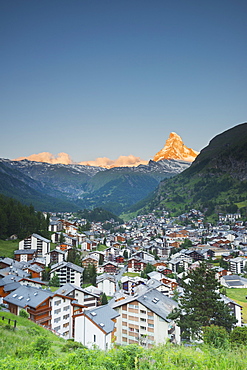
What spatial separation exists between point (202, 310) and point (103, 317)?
9610mm

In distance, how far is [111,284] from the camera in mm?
51906

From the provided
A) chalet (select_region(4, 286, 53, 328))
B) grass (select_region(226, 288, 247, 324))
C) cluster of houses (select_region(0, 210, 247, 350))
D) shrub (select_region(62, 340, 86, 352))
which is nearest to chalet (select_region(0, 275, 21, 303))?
cluster of houses (select_region(0, 210, 247, 350))

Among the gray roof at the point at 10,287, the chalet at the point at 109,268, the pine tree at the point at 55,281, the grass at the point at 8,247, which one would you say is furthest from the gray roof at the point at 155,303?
the grass at the point at 8,247

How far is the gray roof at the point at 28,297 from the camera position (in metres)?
29.3

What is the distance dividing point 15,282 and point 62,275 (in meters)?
15.6

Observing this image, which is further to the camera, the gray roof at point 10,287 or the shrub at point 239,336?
the gray roof at point 10,287

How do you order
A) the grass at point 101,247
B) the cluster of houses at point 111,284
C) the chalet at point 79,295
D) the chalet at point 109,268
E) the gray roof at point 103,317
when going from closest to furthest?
the gray roof at point 103,317 → the cluster of houses at point 111,284 → the chalet at point 79,295 → the chalet at point 109,268 → the grass at point 101,247

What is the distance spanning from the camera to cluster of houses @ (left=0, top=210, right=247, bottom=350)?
28125 millimetres

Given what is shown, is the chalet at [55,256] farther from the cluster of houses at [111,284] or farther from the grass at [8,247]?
the grass at [8,247]

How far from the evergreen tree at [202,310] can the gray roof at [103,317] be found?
595 centimetres

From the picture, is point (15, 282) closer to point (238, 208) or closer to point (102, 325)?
point (102, 325)

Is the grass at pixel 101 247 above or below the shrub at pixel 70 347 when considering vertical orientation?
below

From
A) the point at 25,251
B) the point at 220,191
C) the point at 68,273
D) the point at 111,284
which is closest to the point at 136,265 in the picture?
the point at 111,284

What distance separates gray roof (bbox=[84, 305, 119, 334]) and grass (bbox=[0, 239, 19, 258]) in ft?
131
